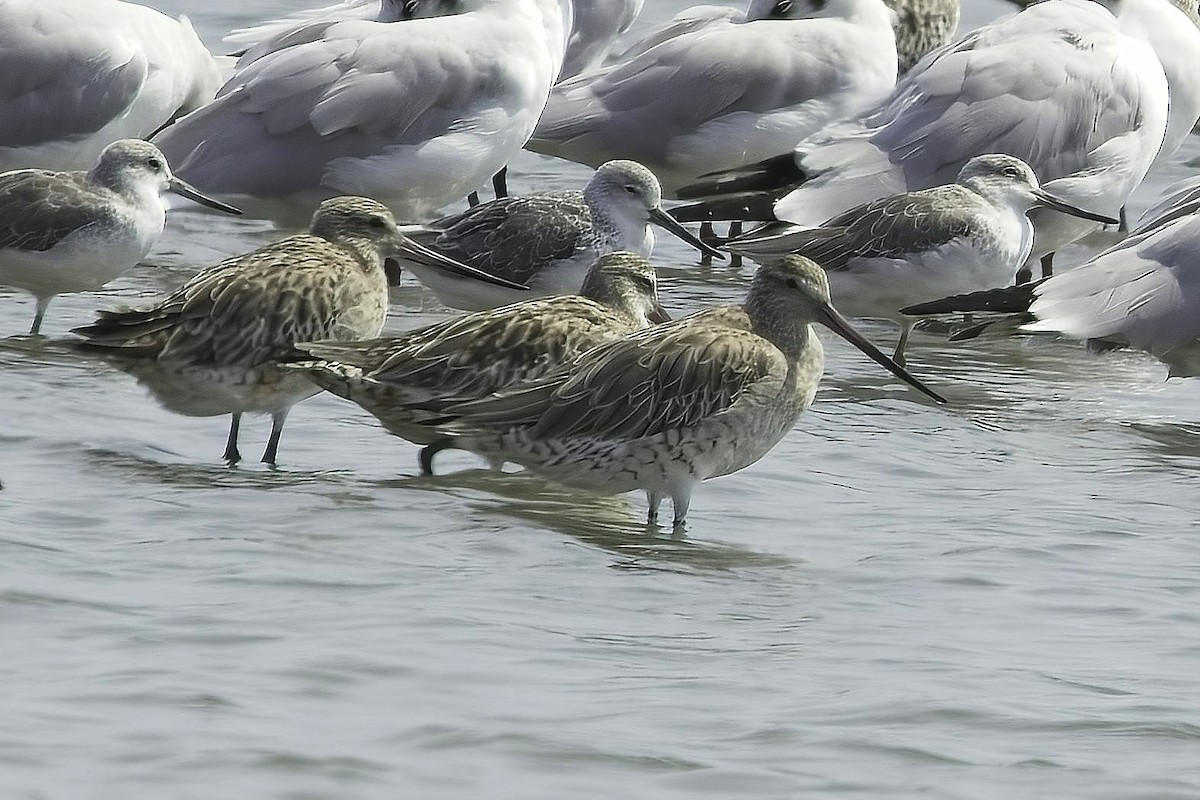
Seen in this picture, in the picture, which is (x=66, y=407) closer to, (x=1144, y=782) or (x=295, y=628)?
(x=295, y=628)

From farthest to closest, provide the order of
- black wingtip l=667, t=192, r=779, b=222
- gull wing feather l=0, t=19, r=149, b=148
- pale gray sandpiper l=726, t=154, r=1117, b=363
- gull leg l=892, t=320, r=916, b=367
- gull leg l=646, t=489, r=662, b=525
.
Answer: gull wing feather l=0, t=19, r=149, b=148, black wingtip l=667, t=192, r=779, b=222, gull leg l=892, t=320, r=916, b=367, pale gray sandpiper l=726, t=154, r=1117, b=363, gull leg l=646, t=489, r=662, b=525

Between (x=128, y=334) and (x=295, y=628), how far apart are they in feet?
6.80

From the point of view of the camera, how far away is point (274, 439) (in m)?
7.14

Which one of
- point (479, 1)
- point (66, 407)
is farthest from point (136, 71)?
point (66, 407)

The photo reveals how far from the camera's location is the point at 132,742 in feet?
14.8

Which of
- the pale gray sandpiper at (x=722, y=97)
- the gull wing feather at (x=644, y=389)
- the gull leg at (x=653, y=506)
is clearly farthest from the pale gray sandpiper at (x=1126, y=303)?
the pale gray sandpiper at (x=722, y=97)

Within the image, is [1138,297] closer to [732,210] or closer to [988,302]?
[988,302]

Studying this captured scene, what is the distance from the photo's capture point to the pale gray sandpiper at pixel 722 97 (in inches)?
444

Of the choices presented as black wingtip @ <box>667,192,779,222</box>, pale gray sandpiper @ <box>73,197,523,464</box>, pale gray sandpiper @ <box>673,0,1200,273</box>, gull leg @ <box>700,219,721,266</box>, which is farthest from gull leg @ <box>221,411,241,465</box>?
gull leg @ <box>700,219,721,266</box>

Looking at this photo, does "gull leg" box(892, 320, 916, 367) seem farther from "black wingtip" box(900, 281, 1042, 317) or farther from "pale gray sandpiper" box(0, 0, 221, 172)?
"pale gray sandpiper" box(0, 0, 221, 172)

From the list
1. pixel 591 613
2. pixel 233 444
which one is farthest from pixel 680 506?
pixel 233 444

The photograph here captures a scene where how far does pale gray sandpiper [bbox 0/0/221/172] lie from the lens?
10984 millimetres

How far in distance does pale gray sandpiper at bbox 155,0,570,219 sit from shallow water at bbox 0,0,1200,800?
2.17 meters

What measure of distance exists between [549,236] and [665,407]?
8.19 feet
